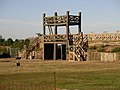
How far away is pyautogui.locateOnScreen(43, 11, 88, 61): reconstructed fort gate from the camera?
56781 millimetres

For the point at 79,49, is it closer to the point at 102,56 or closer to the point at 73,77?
the point at 102,56

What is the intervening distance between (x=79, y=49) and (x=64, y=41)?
4.08m

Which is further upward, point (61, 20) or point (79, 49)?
point (61, 20)

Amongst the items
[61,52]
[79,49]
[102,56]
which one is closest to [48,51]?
[61,52]

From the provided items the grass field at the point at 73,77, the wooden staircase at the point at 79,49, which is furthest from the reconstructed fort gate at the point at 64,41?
the grass field at the point at 73,77

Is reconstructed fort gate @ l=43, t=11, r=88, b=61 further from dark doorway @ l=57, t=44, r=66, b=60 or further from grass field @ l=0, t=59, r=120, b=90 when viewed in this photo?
grass field @ l=0, t=59, r=120, b=90

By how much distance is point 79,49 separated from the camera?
56500 millimetres

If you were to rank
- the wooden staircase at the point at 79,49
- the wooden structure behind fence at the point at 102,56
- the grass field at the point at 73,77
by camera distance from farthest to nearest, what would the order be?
the wooden staircase at the point at 79,49, the wooden structure behind fence at the point at 102,56, the grass field at the point at 73,77

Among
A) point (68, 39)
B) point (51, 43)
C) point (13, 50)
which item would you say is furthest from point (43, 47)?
point (13, 50)

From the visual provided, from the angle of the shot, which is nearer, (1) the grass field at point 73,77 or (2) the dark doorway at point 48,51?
(1) the grass field at point 73,77

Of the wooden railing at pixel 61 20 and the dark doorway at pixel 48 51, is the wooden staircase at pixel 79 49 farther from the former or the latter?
the dark doorway at pixel 48 51

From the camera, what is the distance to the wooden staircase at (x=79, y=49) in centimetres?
5566

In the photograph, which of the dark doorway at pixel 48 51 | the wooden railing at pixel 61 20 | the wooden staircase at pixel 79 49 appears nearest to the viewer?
the wooden staircase at pixel 79 49

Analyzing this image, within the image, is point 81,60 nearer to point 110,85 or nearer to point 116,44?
point 116,44
